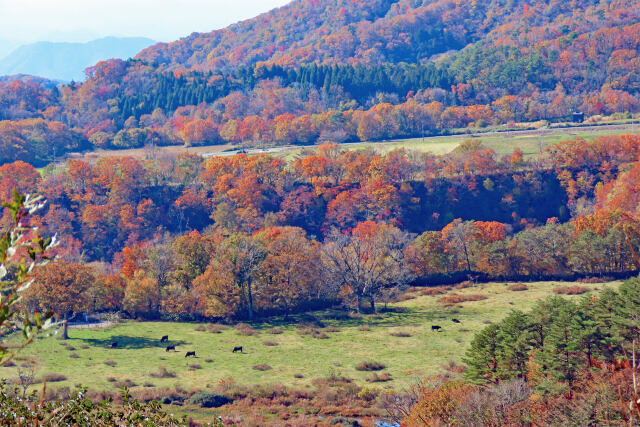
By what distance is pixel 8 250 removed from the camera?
198 inches

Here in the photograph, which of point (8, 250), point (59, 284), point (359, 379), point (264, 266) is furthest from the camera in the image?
point (264, 266)

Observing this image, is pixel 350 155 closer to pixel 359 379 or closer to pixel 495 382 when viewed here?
pixel 359 379

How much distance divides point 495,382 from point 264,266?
3392 centimetres

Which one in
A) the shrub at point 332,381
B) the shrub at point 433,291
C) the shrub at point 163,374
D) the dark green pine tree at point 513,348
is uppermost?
the dark green pine tree at point 513,348

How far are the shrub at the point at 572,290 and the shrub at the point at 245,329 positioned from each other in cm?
2990

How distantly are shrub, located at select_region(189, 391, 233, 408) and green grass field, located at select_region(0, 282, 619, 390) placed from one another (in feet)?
8.08

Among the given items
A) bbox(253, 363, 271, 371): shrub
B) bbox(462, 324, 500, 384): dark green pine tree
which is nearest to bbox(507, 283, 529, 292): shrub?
bbox(253, 363, 271, 371): shrub

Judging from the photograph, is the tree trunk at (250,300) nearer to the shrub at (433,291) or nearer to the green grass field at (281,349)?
the green grass field at (281,349)

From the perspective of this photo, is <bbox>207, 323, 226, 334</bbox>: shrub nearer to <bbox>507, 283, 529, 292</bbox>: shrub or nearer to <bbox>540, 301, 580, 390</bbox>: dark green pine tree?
<bbox>507, 283, 529, 292</bbox>: shrub

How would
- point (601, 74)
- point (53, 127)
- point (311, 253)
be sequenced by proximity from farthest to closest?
point (601, 74)
point (53, 127)
point (311, 253)

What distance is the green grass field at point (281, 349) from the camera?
1697 inches

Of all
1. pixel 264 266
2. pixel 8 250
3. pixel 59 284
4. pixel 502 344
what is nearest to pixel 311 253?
pixel 264 266

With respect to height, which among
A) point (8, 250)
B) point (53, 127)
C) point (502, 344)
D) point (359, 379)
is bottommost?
point (359, 379)

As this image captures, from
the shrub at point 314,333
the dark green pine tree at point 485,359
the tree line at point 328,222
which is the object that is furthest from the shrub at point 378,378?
the tree line at point 328,222
